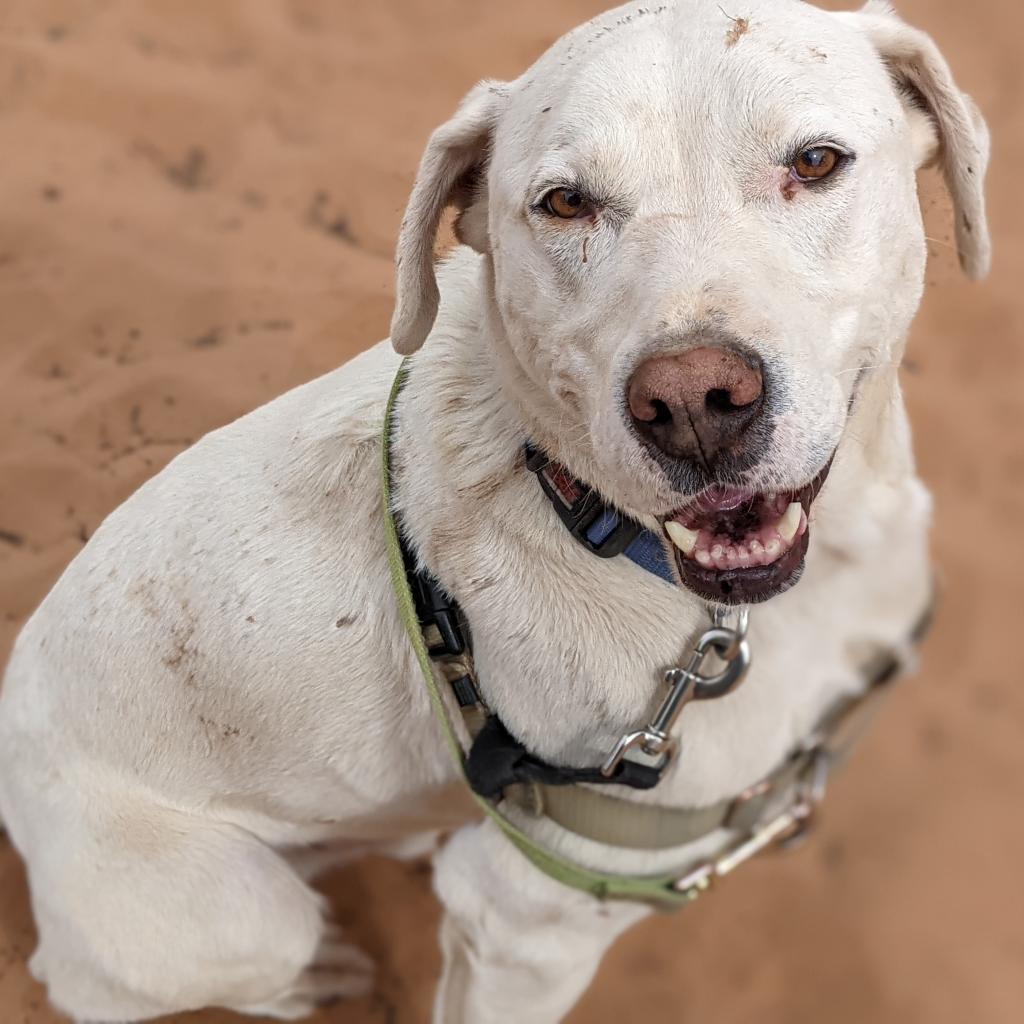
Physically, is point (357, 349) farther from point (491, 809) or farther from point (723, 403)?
point (723, 403)

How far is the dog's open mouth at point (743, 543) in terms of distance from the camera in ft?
4.43

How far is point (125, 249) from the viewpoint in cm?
353

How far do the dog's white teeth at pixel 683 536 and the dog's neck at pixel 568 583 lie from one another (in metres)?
0.17

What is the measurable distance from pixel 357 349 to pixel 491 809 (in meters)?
1.97

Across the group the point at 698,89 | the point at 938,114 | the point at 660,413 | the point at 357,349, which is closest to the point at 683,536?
the point at 660,413

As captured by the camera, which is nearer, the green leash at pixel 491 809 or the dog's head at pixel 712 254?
the dog's head at pixel 712 254

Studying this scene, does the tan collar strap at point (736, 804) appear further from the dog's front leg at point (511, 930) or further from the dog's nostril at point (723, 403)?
the dog's nostril at point (723, 403)

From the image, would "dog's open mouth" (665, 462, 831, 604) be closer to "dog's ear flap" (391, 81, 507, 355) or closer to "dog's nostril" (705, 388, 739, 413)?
"dog's nostril" (705, 388, 739, 413)

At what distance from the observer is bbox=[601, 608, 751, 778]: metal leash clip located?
149 centimetres

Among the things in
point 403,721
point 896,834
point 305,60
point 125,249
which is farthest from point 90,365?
point 896,834

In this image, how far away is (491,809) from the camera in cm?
170

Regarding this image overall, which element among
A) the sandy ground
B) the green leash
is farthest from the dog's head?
the sandy ground

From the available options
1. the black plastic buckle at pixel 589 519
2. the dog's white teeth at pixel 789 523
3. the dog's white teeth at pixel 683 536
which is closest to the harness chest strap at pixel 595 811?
the black plastic buckle at pixel 589 519

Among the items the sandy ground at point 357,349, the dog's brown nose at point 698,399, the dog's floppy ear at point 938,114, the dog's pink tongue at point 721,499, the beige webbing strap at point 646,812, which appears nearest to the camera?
the dog's brown nose at point 698,399
